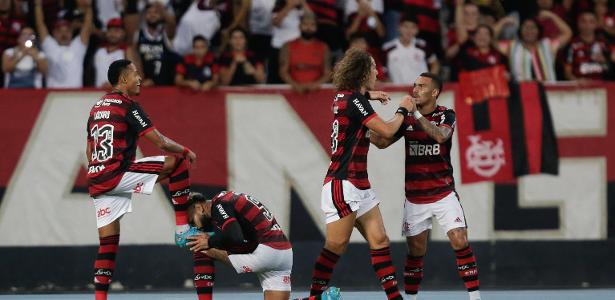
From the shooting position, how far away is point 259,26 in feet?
52.6

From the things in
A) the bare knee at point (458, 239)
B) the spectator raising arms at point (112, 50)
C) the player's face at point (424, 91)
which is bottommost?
the bare knee at point (458, 239)

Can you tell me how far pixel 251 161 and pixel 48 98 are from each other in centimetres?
237

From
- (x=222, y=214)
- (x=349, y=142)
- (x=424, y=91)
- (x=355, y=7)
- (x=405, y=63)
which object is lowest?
(x=222, y=214)

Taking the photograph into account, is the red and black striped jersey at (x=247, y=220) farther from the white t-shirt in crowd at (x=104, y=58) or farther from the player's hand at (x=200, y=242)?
the white t-shirt in crowd at (x=104, y=58)

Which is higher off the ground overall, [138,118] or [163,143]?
[138,118]

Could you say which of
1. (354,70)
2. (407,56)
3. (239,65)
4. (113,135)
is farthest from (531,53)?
(113,135)

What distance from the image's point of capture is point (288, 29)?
15867 mm

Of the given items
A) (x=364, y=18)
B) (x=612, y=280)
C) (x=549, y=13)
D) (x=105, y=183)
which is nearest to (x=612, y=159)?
(x=612, y=280)

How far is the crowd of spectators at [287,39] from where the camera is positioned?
15.0 m

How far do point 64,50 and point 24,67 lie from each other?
0.57 m

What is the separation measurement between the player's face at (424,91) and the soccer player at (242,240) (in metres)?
1.72

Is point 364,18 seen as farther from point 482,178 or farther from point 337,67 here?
point 337,67

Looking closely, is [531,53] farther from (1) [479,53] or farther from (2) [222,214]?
(2) [222,214]

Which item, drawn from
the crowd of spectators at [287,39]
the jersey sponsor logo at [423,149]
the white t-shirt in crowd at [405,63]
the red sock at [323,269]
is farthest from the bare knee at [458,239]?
the white t-shirt in crowd at [405,63]
